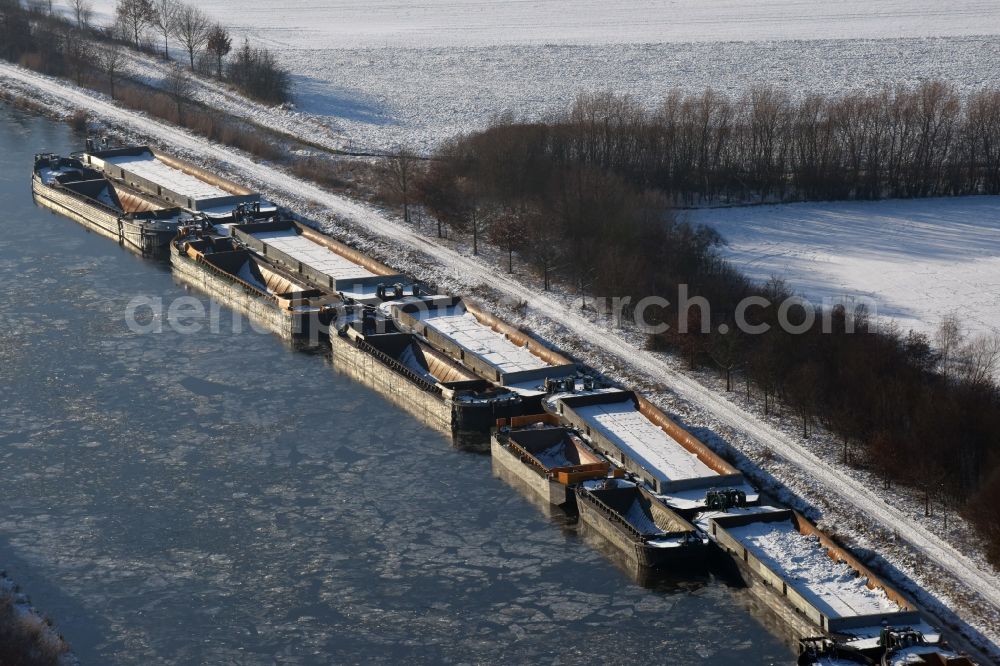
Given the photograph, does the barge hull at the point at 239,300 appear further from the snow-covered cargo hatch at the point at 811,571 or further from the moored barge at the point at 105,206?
the snow-covered cargo hatch at the point at 811,571

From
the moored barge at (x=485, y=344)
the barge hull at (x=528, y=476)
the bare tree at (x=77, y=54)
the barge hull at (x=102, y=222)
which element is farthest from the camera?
the bare tree at (x=77, y=54)

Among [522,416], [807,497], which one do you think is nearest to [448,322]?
[522,416]

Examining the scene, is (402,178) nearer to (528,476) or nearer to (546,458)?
(546,458)

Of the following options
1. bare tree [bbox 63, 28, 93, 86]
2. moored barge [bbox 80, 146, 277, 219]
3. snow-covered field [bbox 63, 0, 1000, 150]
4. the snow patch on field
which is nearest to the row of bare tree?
snow-covered field [bbox 63, 0, 1000, 150]

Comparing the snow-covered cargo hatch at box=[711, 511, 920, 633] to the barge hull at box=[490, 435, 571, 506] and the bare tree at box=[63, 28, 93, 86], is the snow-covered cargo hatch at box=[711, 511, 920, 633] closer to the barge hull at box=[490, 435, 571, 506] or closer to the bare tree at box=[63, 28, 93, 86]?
the barge hull at box=[490, 435, 571, 506]

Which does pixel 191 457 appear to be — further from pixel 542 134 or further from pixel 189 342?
pixel 542 134

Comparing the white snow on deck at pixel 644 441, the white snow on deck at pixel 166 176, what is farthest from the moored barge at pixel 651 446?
the white snow on deck at pixel 166 176
